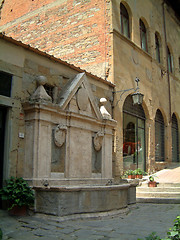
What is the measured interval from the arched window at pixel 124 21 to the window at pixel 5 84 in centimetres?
681

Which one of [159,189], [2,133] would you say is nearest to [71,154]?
[2,133]

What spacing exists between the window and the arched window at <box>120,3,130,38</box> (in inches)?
268

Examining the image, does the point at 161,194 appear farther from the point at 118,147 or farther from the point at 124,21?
the point at 124,21

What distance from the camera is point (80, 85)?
27.8ft

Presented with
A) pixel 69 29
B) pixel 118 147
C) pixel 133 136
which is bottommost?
pixel 118 147

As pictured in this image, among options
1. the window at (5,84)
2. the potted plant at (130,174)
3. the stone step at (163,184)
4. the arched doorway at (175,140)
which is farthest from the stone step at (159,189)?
the window at (5,84)

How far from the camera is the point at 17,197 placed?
6.14 metres

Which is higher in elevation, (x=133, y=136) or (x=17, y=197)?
(x=133, y=136)

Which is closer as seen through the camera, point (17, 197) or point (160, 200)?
point (17, 197)

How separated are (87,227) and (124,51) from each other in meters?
8.16

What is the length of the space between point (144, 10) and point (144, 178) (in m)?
7.69

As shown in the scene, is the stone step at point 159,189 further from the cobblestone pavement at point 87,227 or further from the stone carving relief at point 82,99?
the stone carving relief at point 82,99

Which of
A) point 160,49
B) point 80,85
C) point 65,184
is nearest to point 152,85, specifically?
point 160,49

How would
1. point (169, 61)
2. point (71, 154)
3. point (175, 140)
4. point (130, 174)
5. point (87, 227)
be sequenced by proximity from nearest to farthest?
point (87, 227), point (71, 154), point (130, 174), point (175, 140), point (169, 61)
